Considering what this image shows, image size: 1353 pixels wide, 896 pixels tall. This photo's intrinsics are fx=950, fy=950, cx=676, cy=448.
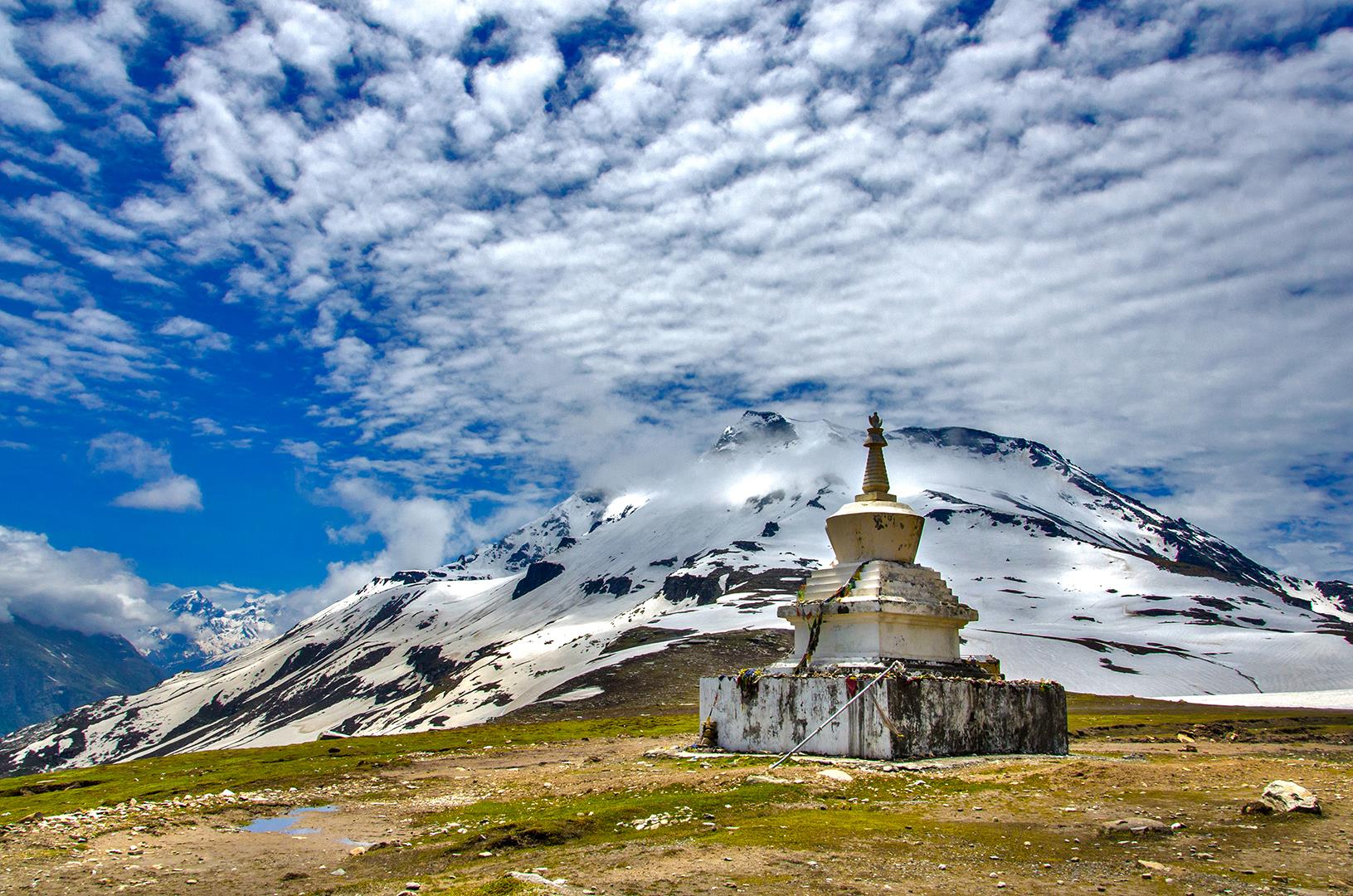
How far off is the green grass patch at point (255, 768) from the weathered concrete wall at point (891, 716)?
31.1 feet

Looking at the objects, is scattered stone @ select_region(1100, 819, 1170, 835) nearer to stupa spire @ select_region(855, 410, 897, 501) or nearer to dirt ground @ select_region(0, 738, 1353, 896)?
dirt ground @ select_region(0, 738, 1353, 896)

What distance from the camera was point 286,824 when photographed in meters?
17.6

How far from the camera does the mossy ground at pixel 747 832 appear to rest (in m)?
10.9

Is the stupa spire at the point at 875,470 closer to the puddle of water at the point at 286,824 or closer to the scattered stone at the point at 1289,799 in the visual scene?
the scattered stone at the point at 1289,799

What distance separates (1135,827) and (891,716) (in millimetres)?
9057

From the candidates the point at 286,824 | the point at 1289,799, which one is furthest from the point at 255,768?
the point at 1289,799

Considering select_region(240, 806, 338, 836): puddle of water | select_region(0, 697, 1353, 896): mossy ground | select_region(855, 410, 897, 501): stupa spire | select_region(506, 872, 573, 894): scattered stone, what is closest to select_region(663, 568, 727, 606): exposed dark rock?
select_region(855, 410, 897, 501): stupa spire

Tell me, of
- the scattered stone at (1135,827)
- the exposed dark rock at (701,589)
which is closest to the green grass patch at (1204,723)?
the scattered stone at (1135,827)

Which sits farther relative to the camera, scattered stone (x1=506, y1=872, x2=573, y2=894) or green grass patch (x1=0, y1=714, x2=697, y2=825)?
green grass patch (x1=0, y1=714, x2=697, y2=825)

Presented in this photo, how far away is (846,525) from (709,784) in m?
10.6

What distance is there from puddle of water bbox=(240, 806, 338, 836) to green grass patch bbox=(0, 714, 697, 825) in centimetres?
376

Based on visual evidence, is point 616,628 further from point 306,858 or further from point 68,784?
point 306,858

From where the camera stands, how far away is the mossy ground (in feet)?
35.7

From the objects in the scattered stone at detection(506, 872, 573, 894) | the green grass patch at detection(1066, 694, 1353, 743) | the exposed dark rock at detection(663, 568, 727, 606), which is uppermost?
the exposed dark rock at detection(663, 568, 727, 606)
